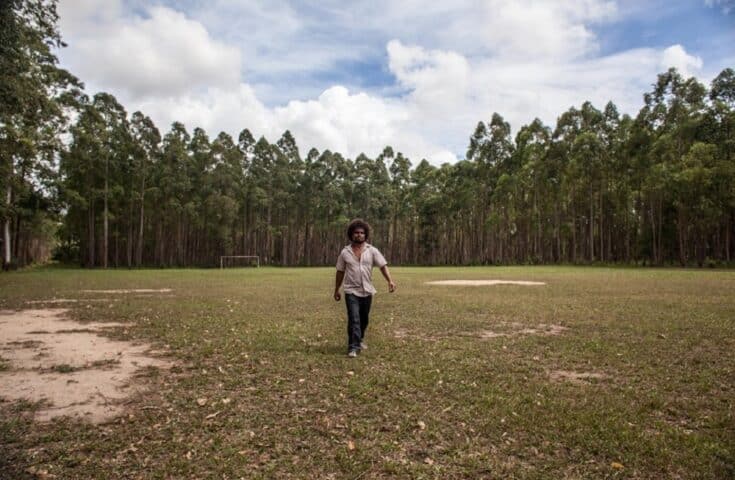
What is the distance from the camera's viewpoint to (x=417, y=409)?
5168mm

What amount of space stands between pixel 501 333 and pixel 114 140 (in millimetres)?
50921

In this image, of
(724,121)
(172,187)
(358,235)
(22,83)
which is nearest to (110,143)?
(172,187)

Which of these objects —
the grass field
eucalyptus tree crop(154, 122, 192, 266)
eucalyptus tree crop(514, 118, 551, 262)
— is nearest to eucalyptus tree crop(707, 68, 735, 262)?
eucalyptus tree crop(514, 118, 551, 262)

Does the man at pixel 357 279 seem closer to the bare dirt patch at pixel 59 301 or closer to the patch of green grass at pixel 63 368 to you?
the patch of green grass at pixel 63 368

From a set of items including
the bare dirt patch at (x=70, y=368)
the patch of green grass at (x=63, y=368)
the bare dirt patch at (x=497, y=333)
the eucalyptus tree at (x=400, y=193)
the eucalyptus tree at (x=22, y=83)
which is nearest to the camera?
the bare dirt patch at (x=70, y=368)

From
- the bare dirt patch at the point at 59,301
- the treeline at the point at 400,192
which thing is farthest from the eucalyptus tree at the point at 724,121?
the bare dirt patch at the point at 59,301

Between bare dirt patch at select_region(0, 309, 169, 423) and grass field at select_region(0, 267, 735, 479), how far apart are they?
1.19 ft

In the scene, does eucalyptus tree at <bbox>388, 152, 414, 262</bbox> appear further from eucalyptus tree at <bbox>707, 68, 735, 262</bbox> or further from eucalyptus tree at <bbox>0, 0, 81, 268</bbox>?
eucalyptus tree at <bbox>0, 0, 81, 268</bbox>

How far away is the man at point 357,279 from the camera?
7863 millimetres

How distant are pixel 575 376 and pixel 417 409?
2.81 meters

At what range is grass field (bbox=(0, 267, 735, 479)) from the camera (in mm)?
3889

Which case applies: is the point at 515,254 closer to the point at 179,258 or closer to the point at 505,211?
the point at 505,211

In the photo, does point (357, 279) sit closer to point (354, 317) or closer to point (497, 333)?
point (354, 317)

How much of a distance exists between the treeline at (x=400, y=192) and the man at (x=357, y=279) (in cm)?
2206
